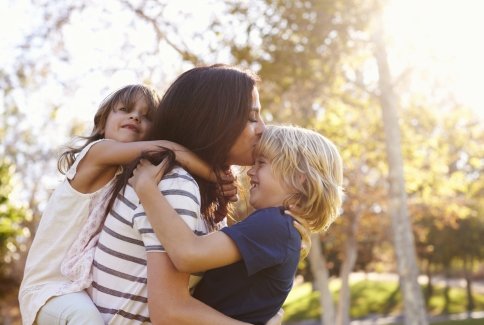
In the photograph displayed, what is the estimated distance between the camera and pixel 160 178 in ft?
8.29

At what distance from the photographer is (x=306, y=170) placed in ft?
8.97

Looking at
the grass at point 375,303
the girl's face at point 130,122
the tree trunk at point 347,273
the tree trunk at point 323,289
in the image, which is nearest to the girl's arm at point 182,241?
the girl's face at point 130,122

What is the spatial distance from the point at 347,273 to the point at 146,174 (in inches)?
707

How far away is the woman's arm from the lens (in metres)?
2.35

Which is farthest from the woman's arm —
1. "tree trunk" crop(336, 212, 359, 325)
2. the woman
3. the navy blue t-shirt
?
"tree trunk" crop(336, 212, 359, 325)

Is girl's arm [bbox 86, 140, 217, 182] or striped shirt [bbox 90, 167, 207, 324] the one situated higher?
girl's arm [bbox 86, 140, 217, 182]

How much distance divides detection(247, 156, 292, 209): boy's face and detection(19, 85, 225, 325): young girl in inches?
7.1

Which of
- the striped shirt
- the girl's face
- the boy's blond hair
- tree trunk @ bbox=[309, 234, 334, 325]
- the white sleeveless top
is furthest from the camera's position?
tree trunk @ bbox=[309, 234, 334, 325]

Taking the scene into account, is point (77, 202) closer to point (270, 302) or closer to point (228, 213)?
point (228, 213)

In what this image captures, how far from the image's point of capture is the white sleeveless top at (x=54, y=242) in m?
2.85

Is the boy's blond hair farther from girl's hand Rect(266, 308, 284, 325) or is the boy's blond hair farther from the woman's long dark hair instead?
girl's hand Rect(266, 308, 284, 325)

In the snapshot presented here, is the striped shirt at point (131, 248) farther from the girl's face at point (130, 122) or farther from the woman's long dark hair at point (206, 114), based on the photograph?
the girl's face at point (130, 122)

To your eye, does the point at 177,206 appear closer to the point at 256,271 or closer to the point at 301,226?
the point at 256,271

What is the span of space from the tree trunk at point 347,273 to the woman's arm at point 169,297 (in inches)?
658
